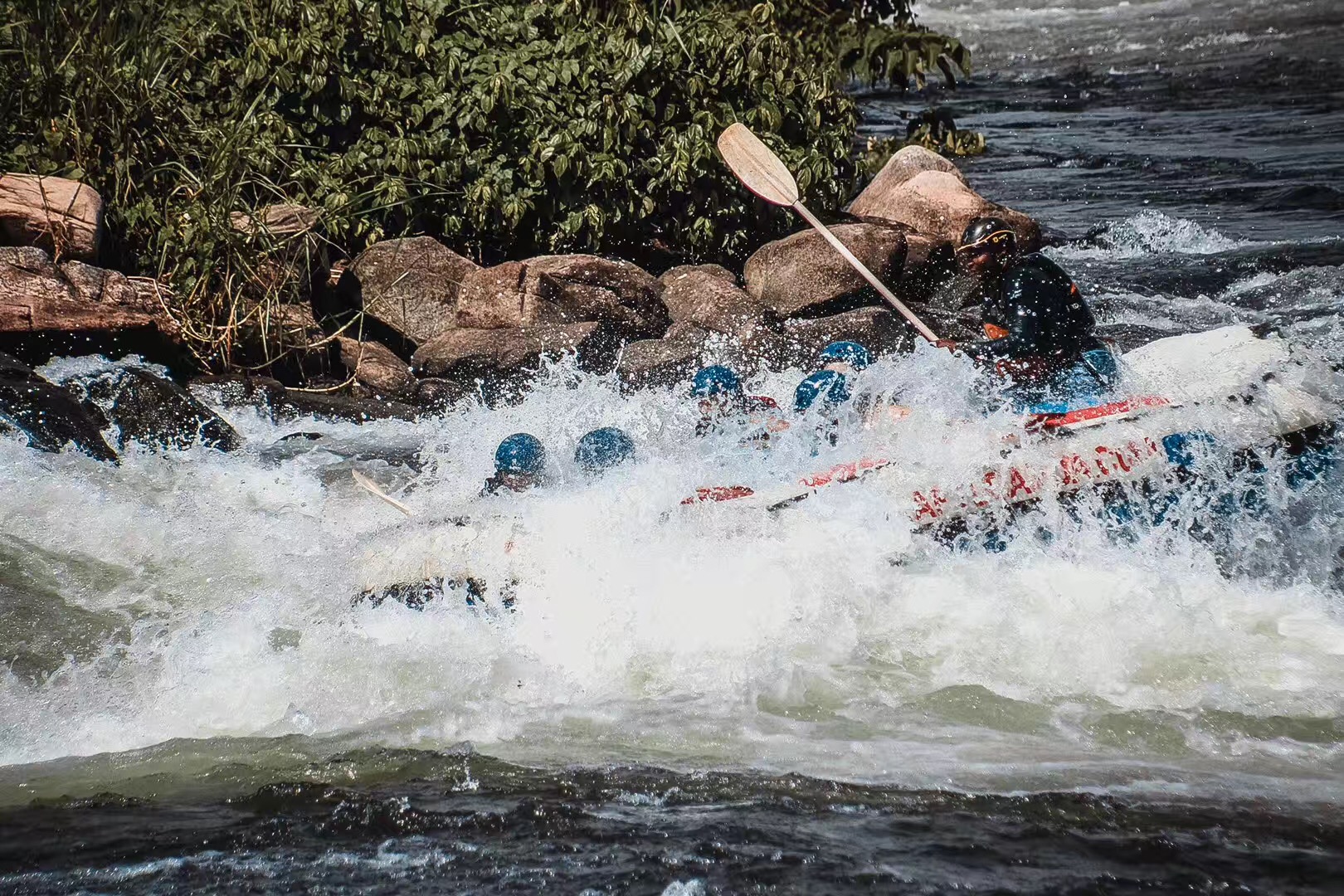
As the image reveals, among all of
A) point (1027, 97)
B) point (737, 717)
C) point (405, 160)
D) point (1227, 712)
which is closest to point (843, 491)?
point (737, 717)

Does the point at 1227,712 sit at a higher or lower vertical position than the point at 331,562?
lower

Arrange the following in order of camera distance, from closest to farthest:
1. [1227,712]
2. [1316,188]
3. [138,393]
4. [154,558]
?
[1227,712], [154,558], [138,393], [1316,188]

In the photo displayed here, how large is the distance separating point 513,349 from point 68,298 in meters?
2.36

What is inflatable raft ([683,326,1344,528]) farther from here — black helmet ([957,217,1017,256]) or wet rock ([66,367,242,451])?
wet rock ([66,367,242,451])

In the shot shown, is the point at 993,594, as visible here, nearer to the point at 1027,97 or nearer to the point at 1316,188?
the point at 1316,188

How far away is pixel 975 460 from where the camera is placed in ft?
16.3

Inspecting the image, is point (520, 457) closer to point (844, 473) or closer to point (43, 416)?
point (844, 473)

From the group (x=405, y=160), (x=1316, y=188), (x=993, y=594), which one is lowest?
(x=993, y=594)

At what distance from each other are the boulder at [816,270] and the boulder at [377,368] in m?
2.20

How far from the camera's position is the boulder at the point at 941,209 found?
8.73 metres

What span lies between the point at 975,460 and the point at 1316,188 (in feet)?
24.0

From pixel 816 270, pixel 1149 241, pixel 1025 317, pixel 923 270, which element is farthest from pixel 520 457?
pixel 1149 241

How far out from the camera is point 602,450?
5.11 metres

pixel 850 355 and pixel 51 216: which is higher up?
pixel 51 216
